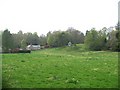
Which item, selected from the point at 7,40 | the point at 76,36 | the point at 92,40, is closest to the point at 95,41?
the point at 92,40

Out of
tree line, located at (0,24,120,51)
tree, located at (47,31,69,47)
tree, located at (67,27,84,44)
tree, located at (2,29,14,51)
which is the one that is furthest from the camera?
tree, located at (67,27,84,44)

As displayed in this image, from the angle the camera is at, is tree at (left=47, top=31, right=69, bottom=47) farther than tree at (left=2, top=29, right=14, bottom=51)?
Yes

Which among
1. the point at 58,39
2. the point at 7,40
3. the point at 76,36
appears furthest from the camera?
the point at 76,36

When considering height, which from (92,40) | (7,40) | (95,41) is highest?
(7,40)

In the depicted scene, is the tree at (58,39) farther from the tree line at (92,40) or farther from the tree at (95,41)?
the tree at (95,41)

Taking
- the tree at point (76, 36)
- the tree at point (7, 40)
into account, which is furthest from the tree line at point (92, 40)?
the tree at point (76, 36)

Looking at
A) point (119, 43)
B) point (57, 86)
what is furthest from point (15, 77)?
point (119, 43)

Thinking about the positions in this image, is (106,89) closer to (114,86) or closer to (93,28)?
(114,86)

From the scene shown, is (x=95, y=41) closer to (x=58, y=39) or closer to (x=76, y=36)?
(x=58, y=39)

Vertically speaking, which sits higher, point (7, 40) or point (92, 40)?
point (7, 40)

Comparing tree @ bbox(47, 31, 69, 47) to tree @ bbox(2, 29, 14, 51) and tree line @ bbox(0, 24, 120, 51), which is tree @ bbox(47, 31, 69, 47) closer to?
tree line @ bbox(0, 24, 120, 51)

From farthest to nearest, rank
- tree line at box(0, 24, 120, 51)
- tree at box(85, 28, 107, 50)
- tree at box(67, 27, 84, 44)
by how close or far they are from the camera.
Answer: tree at box(67, 27, 84, 44), tree at box(85, 28, 107, 50), tree line at box(0, 24, 120, 51)

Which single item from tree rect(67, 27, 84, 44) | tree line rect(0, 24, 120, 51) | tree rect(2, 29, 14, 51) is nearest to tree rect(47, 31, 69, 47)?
tree line rect(0, 24, 120, 51)

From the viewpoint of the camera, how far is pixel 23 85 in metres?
14.6
